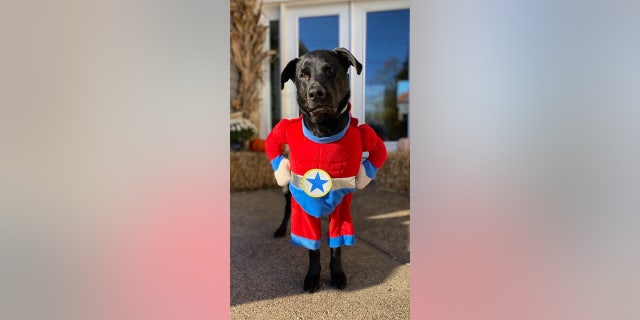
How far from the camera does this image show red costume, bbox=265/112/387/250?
47.6 inches

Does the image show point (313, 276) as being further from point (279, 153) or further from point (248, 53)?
point (248, 53)

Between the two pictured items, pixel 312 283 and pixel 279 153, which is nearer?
pixel 312 283

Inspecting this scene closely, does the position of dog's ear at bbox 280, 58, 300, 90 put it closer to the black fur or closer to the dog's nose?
the black fur

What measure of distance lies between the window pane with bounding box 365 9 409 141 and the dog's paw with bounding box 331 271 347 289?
3.06 meters

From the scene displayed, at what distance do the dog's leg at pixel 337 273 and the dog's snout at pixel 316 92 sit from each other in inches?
23.9

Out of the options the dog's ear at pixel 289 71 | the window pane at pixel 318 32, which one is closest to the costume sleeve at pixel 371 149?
the dog's ear at pixel 289 71

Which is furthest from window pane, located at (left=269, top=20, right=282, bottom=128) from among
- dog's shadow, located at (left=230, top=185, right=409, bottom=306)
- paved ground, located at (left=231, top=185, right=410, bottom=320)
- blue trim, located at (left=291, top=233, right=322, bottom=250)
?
blue trim, located at (left=291, top=233, right=322, bottom=250)

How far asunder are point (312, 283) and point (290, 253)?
0.40 meters

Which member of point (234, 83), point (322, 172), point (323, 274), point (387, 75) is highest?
point (387, 75)

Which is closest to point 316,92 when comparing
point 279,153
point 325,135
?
point 325,135

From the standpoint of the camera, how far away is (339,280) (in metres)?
1.25

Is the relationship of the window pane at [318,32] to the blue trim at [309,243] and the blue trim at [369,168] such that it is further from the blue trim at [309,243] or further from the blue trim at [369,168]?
the blue trim at [309,243]

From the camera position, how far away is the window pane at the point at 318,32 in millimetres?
3875
